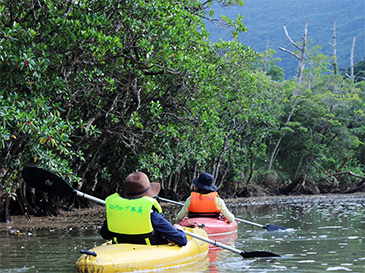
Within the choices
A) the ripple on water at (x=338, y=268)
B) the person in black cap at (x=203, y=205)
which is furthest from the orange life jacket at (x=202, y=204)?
the ripple on water at (x=338, y=268)

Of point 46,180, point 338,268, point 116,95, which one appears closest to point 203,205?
point 46,180

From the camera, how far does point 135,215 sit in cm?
620

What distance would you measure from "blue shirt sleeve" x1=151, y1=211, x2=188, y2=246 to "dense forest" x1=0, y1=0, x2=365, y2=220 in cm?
334

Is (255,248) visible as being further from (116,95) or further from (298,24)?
(298,24)

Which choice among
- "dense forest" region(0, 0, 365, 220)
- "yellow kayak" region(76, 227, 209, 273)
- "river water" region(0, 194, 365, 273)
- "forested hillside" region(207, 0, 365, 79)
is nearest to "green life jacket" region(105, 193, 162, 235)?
"yellow kayak" region(76, 227, 209, 273)

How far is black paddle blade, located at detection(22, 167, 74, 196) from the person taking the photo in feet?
24.7

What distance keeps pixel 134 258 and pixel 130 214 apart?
53 cm

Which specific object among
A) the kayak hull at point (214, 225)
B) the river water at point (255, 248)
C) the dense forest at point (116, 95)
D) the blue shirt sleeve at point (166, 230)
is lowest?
the river water at point (255, 248)

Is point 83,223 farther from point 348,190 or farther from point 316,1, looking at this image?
point 316,1

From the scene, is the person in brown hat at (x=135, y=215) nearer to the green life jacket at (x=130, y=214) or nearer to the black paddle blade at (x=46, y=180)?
the green life jacket at (x=130, y=214)

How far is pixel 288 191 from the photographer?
26.7 metres

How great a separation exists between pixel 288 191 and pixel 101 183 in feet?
37.1

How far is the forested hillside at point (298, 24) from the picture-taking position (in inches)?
3947

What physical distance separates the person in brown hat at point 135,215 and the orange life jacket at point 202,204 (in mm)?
3223
